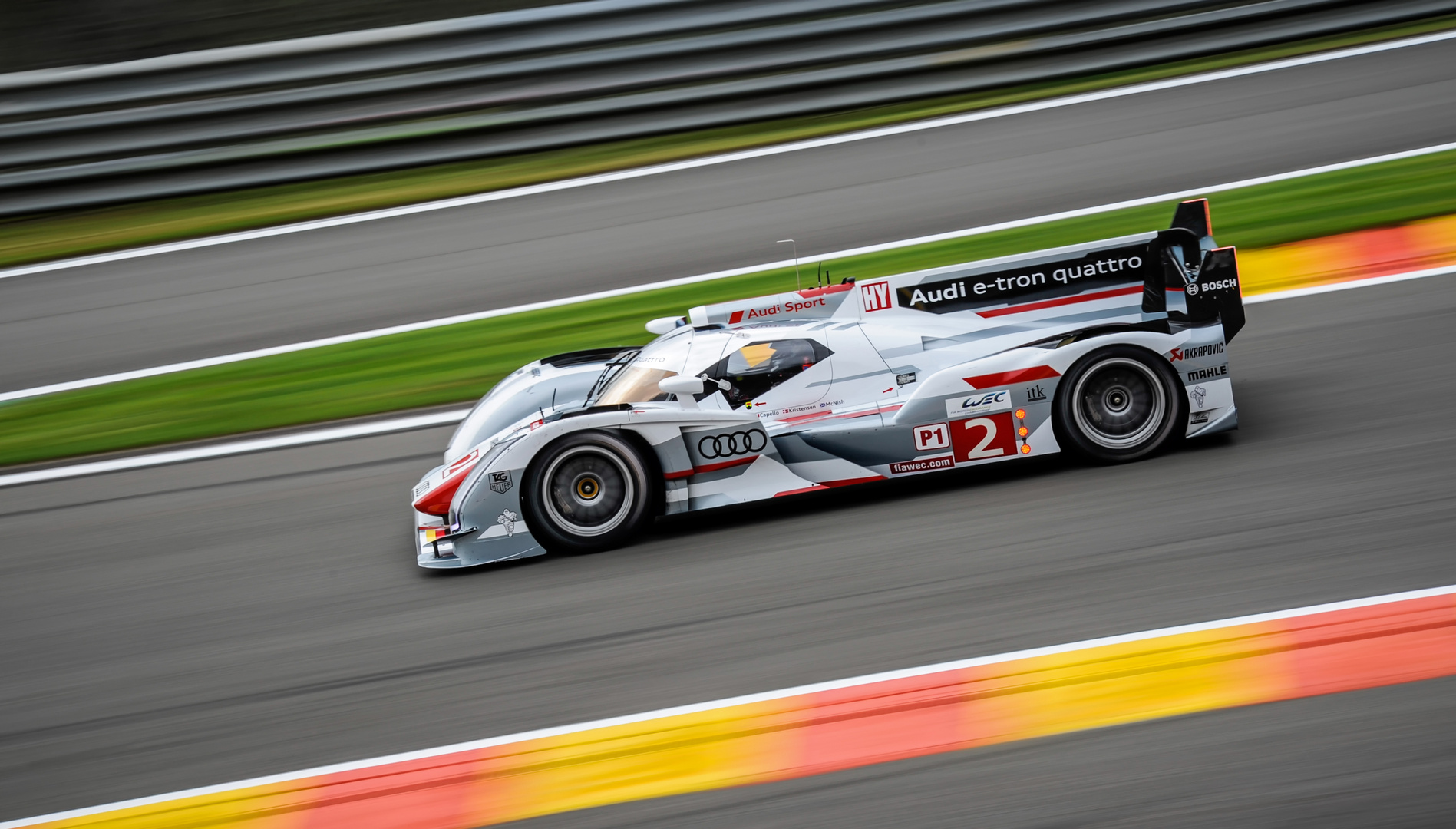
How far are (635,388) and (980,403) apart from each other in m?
1.85

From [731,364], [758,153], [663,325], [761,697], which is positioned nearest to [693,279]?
[758,153]

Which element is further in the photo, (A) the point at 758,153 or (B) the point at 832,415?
(A) the point at 758,153

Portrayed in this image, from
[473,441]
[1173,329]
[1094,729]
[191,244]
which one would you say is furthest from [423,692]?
[191,244]

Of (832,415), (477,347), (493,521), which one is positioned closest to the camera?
(493,521)

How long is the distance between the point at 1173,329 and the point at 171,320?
8.53 metres

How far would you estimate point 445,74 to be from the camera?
12.0 m

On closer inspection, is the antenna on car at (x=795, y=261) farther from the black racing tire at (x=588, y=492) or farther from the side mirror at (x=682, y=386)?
the black racing tire at (x=588, y=492)

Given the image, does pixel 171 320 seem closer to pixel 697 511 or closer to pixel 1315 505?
pixel 697 511

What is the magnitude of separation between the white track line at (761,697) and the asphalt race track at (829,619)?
2.5 inches

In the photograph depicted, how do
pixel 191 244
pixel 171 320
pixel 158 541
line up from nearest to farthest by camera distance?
pixel 158 541 < pixel 171 320 < pixel 191 244

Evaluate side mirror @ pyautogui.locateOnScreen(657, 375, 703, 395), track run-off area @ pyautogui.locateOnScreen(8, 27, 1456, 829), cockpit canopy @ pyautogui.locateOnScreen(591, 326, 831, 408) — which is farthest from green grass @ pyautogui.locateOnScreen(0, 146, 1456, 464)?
side mirror @ pyautogui.locateOnScreen(657, 375, 703, 395)

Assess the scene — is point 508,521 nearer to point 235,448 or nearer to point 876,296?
point 876,296

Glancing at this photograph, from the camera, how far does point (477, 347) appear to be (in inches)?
375

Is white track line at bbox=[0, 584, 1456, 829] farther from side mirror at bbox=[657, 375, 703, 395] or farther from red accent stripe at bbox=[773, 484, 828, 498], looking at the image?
side mirror at bbox=[657, 375, 703, 395]
